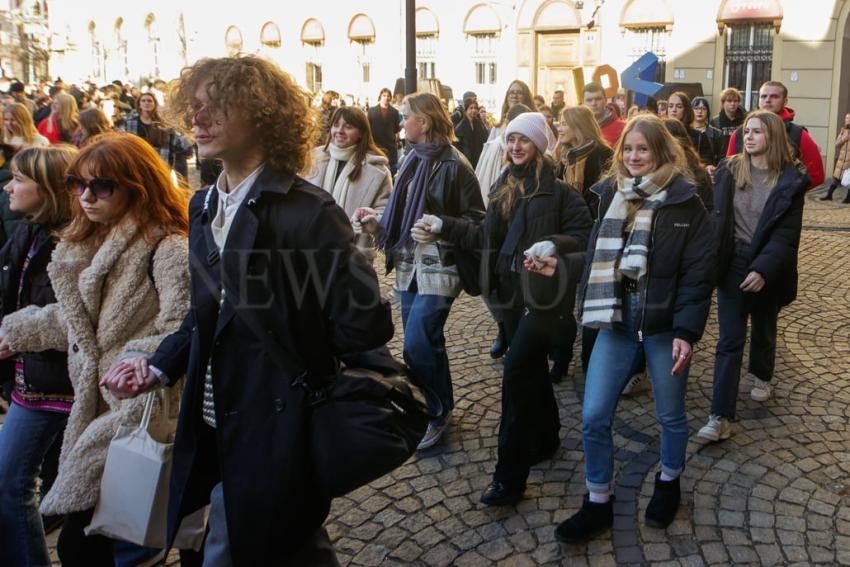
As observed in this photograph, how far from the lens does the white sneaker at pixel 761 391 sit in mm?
5293

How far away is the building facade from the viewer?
17578 mm

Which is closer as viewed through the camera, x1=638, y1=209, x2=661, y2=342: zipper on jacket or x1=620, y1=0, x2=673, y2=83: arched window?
x1=638, y1=209, x2=661, y2=342: zipper on jacket

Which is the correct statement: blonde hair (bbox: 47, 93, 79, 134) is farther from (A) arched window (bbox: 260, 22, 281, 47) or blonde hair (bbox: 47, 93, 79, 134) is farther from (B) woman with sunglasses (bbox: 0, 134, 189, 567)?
(A) arched window (bbox: 260, 22, 281, 47)

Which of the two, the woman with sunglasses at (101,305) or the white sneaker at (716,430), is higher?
the woman with sunglasses at (101,305)

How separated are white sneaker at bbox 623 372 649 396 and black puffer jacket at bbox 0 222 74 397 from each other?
11.8 feet

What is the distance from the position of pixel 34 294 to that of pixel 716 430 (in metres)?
3.53

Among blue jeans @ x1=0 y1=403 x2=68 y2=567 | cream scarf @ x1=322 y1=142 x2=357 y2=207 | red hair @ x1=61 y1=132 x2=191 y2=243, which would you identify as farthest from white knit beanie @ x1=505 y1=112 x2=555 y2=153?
blue jeans @ x1=0 y1=403 x2=68 y2=567

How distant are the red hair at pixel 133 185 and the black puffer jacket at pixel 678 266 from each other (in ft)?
6.37

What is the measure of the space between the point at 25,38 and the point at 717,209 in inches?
1222

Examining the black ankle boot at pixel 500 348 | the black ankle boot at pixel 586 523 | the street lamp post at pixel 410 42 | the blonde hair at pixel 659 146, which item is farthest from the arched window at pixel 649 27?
the black ankle boot at pixel 586 523

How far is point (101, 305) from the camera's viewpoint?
3.06m

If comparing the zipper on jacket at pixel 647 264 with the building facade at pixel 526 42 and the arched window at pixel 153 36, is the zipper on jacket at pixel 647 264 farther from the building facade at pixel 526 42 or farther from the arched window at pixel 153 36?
the arched window at pixel 153 36

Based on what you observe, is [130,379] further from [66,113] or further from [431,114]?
[66,113]

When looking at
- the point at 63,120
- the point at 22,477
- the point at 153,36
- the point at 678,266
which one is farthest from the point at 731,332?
Result: the point at 153,36
